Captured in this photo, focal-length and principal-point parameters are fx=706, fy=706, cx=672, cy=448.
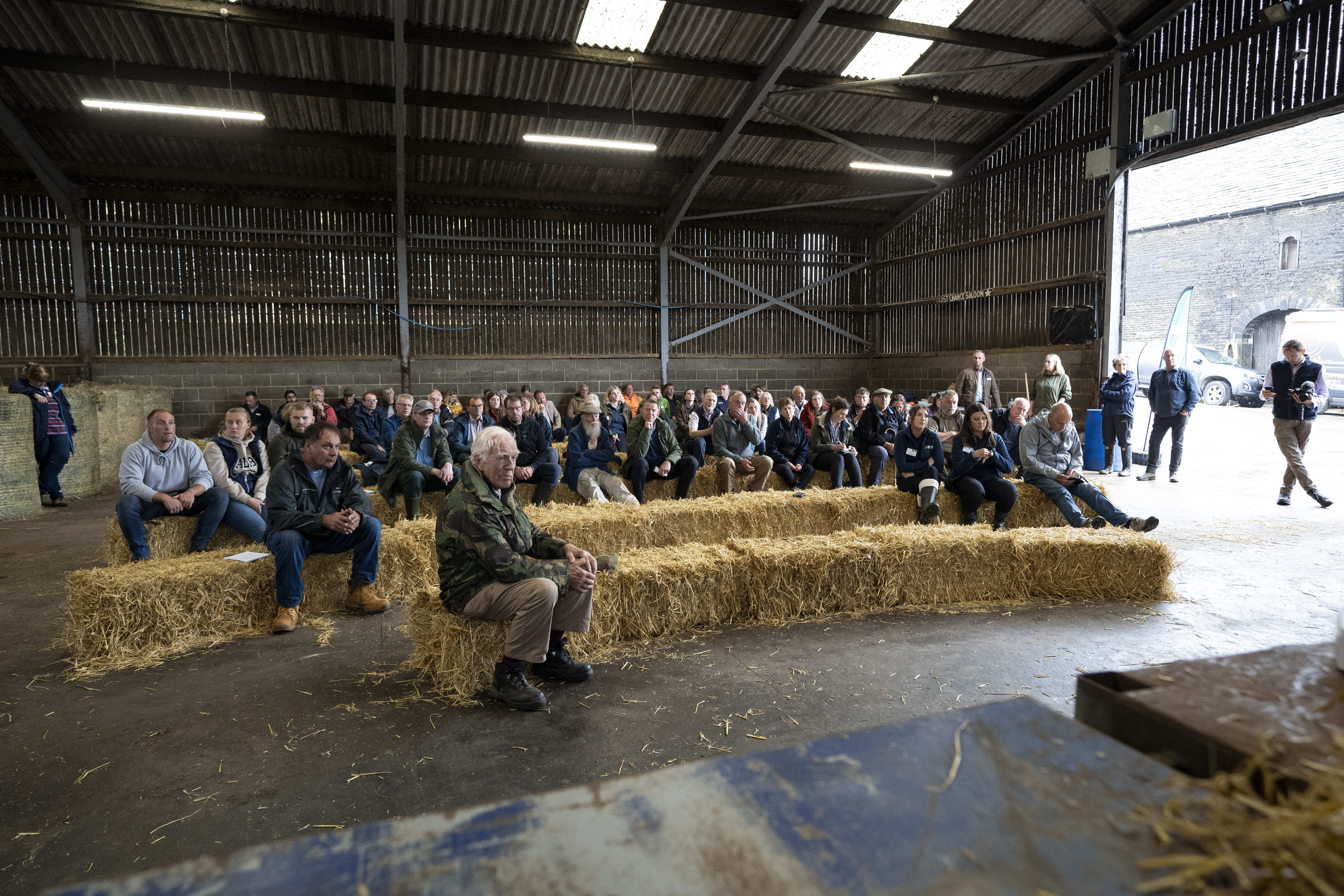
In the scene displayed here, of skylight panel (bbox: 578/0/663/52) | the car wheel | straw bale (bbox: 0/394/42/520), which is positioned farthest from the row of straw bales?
the car wheel

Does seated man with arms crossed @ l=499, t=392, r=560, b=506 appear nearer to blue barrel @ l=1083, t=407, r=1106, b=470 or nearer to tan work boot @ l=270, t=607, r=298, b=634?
tan work boot @ l=270, t=607, r=298, b=634

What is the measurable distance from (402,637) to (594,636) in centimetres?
101

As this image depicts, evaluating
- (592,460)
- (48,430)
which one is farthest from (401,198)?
(592,460)

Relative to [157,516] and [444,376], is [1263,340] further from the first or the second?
[157,516]

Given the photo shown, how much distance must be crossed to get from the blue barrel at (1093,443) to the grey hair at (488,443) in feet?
27.3

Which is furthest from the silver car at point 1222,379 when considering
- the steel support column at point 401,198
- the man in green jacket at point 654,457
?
the steel support column at point 401,198

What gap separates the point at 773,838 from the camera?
0.88 meters

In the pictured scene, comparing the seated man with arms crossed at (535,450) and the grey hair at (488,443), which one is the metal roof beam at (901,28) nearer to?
the seated man with arms crossed at (535,450)

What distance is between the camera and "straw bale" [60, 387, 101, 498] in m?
7.70

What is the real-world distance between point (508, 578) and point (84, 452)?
7.88 metres

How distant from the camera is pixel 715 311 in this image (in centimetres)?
1362

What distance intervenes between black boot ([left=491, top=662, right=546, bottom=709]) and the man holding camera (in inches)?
269

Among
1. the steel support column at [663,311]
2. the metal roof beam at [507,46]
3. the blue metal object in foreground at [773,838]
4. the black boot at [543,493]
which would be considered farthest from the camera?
the steel support column at [663,311]

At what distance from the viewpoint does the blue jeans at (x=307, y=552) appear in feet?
11.8
